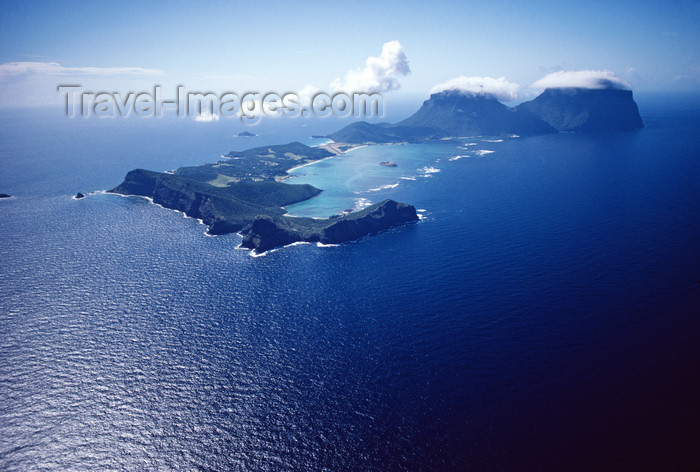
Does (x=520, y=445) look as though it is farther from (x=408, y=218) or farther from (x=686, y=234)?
(x=686, y=234)

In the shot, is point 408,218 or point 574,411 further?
point 408,218

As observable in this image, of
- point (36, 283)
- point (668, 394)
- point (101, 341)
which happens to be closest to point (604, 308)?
point (668, 394)

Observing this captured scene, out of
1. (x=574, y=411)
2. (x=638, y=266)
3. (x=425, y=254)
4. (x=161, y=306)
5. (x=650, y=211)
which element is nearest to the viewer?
(x=574, y=411)

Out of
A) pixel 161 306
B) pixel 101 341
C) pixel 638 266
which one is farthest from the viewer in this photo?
pixel 638 266

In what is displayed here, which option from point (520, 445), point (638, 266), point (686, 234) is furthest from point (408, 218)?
point (520, 445)

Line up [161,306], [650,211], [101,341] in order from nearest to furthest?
[101,341], [161,306], [650,211]

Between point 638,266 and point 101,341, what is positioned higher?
point 638,266

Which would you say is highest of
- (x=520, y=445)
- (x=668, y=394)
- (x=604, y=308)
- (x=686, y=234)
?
(x=686, y=234)

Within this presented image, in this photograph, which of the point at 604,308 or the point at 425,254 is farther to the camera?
the point at 425,254

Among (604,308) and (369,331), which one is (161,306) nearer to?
(369,331)
